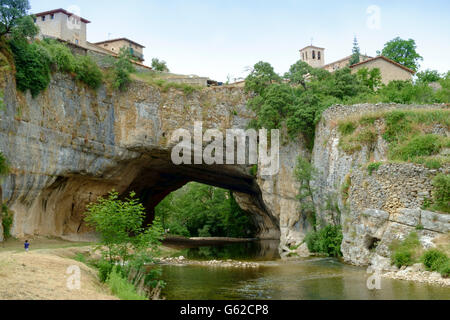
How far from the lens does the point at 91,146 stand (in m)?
32.8

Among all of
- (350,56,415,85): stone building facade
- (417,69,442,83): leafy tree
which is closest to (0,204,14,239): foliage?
(350,56,415,85): stone building facade

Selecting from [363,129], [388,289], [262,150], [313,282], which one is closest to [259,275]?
[313,282]

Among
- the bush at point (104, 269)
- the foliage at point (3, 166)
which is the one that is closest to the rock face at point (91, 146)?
the foliage at point (3, 166)

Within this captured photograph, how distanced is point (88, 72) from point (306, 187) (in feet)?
60.0

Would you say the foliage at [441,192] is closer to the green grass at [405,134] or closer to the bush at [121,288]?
the green grass at [405,134]

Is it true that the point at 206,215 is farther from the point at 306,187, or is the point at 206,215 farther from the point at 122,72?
the point at 122,72

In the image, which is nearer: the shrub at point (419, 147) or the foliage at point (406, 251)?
the foliage at point (406, 251)

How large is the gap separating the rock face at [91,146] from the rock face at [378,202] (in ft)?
28.8

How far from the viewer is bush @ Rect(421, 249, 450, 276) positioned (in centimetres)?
1646

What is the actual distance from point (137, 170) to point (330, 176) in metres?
17.8

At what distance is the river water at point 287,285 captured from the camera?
14.4m

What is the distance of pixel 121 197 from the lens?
131ft

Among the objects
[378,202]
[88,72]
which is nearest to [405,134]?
[378,202]

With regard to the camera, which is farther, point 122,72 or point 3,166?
point 122,72
